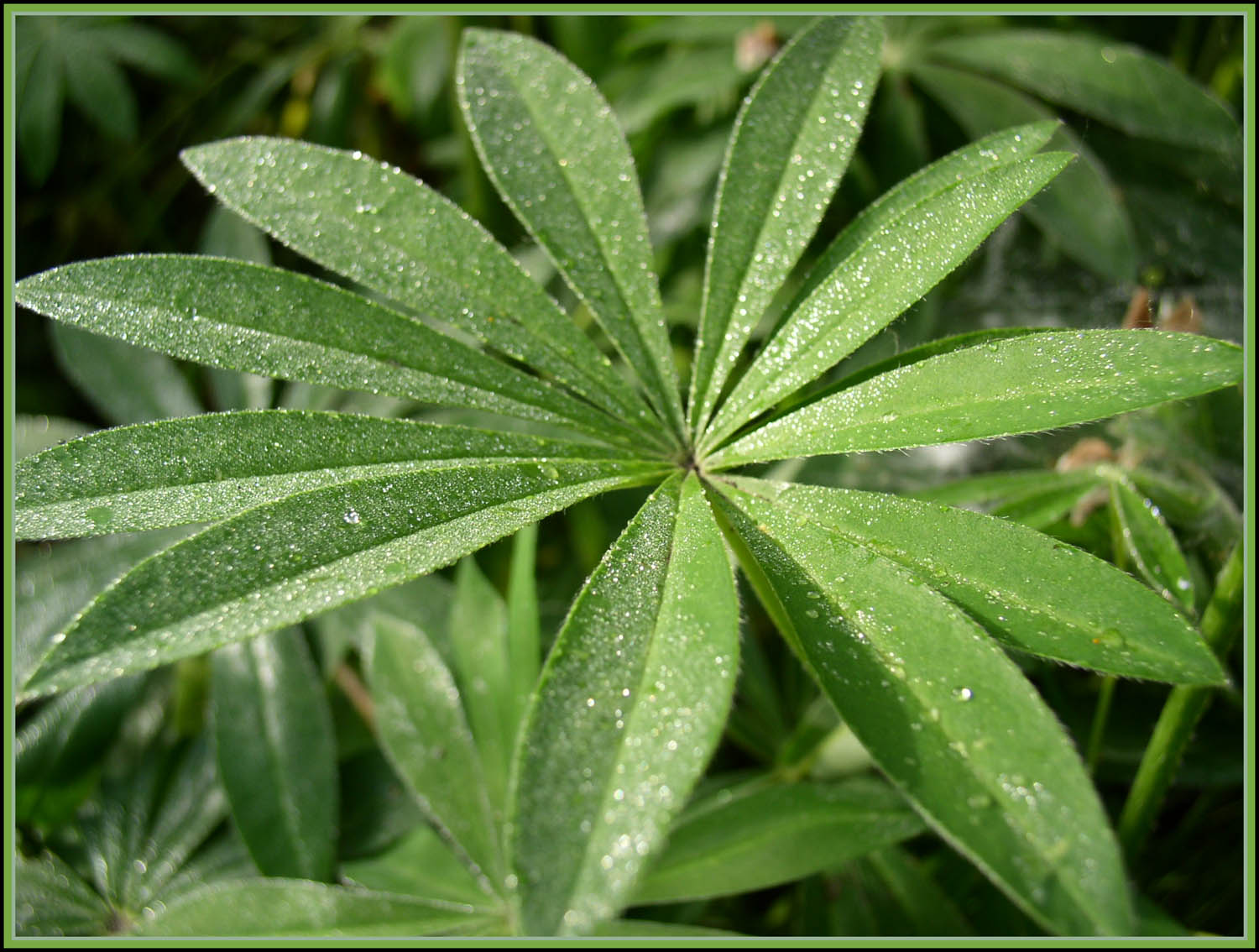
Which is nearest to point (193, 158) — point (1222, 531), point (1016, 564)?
point (1016, 564)

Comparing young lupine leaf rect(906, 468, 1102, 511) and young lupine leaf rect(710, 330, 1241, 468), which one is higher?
young lupine leaf rect(710, 330, 1241, 468)

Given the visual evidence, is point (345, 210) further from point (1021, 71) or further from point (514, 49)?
point (1021, 71)

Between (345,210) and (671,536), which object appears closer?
(671,536)

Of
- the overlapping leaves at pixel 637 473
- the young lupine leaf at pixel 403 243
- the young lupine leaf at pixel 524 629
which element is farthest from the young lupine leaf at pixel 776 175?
the young lupine leaf at pixel 524 629

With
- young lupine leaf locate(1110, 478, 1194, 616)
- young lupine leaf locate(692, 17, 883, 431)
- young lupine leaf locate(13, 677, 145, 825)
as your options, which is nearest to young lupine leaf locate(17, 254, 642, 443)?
young lupine leaf locate(692, 17, 883, 431)

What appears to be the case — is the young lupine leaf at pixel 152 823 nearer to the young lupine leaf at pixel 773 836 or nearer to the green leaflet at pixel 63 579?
the green leaflet at pixel 63 579

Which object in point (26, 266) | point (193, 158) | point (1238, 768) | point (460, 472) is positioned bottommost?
point (1238, 768)

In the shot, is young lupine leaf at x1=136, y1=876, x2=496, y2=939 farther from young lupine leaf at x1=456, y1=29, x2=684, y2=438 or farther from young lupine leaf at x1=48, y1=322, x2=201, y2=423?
young lupine leaf at x1=48, y1=322, x2=201, y2=423
